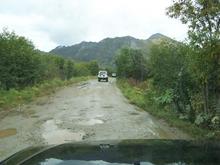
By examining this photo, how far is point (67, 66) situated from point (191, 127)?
50.9 metres

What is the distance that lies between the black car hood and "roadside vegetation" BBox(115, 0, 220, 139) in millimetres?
8217

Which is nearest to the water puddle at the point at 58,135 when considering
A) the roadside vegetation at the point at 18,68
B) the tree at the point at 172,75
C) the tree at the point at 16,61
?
the tree at the point at 172,75

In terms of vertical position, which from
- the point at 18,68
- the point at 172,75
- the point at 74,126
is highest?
the point at 18,68

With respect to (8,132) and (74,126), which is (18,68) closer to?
(74,126)

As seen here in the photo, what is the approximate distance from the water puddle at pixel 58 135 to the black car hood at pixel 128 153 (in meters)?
8.53

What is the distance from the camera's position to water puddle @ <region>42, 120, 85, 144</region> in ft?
42.7

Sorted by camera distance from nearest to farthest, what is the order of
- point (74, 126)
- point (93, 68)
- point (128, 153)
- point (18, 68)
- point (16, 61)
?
point (128, 153) → point (74, 126) → point (16, 61) → point (18, 68) → point (93, 68)

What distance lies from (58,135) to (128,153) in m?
10.3

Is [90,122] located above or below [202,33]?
below

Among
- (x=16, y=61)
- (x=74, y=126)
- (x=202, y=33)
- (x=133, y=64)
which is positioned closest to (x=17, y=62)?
(x=16, y=61)

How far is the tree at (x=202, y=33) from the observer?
39.8 feet

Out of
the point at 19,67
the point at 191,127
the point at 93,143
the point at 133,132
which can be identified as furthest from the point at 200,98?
the point at 19,67

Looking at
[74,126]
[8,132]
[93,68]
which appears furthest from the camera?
[93,68]

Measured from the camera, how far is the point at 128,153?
3645mm
